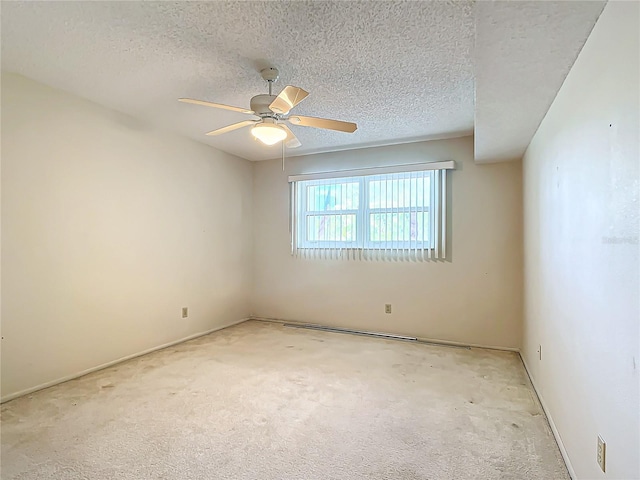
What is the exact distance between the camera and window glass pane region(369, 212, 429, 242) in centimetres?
412

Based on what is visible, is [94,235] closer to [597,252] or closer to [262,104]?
[262,104]

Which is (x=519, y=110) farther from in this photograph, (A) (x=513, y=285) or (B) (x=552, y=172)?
(A) (x=513, y=285)

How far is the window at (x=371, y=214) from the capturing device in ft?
13.4

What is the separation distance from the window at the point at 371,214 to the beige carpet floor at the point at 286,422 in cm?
140

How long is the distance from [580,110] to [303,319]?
389 centimetres

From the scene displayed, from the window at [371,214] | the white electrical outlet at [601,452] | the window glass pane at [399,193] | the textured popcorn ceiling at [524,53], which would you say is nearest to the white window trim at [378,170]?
the window at [371,214]

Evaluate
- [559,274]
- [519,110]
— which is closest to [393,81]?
[519,110]

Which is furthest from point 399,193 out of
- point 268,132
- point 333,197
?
point 268,132

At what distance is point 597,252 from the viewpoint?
1.42 meters

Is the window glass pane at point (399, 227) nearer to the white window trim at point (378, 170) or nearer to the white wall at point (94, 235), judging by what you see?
the white window trim at point (378, 170)

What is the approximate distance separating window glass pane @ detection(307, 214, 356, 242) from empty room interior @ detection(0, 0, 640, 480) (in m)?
0.03

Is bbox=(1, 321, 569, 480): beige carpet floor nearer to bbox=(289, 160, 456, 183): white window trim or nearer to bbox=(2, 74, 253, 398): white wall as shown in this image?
bbox=(2, 74, 253, 398): white wall


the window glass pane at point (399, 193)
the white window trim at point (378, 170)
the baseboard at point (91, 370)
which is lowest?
the baseboard at point (91, 370)

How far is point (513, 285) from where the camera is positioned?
12.4 feet
